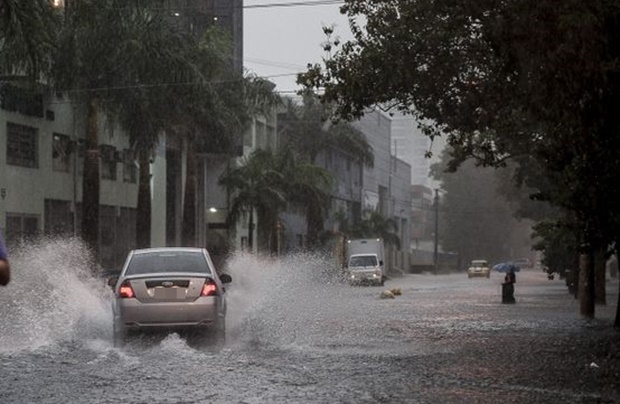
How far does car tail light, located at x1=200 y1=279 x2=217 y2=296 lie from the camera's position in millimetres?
18391

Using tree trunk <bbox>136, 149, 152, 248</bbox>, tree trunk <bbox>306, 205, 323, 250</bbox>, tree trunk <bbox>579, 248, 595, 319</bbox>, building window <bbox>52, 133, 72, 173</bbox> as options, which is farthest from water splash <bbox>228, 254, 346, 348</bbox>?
building window <bbox>52, 133, 72, 173</bbox>

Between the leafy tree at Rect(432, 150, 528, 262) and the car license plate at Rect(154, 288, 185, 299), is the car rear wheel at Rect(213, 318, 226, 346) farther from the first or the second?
the leafy tree at Rect(432, 150, 528, 262)

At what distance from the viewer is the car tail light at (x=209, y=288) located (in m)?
18.4

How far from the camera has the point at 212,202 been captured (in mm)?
70000

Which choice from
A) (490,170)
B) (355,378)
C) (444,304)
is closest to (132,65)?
(444,304)

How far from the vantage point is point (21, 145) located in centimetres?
4634

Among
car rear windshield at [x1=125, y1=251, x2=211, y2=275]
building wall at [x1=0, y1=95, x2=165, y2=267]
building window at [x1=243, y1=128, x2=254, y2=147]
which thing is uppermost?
building window at [x1=243, y1=128, x2=254, y2=147]

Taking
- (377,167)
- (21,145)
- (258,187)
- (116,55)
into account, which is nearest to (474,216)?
(377,167)

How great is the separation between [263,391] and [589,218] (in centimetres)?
995

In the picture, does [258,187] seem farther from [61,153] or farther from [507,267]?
[507,267]

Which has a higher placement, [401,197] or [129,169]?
[401,197]

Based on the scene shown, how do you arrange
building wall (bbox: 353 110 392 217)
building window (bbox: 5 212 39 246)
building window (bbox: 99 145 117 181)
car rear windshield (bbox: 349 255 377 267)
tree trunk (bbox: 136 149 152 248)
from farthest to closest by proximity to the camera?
building wall (bbox: 353 110 392 217), car rear windshield (bbox: 349 255 377 267), building window (bbox: 99 145 117 181), tree trunk (bbox: 136 149 152 248), building window (bbox: 5 212 39 246)

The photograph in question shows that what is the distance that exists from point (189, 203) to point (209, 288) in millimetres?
34966

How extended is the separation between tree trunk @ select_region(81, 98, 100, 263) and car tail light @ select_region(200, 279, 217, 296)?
85.0 ft
